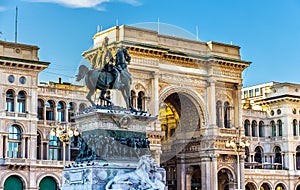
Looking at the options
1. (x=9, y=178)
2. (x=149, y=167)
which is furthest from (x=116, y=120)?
(x=9, y=178)

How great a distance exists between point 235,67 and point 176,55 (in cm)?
744

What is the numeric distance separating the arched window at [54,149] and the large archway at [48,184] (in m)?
2.46

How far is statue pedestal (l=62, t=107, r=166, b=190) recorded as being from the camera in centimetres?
2544

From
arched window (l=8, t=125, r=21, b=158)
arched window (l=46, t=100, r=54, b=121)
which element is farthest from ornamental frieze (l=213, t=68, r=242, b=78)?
arched window (l=8, t=125, r=21, b=158)

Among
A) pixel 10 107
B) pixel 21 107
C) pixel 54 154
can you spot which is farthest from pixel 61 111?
pixel 10 107

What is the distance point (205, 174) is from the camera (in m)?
63.5

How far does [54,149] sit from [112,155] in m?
36.0

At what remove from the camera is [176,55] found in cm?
6228

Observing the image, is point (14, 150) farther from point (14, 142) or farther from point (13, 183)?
point (13, 183)

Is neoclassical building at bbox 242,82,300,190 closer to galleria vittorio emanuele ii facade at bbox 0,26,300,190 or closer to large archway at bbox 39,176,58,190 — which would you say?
galleria vittorio emanuele ii facade at bbox 0,26,300,190

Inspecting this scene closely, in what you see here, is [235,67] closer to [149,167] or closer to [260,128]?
[260,128]

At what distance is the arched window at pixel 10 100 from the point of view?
188 ft

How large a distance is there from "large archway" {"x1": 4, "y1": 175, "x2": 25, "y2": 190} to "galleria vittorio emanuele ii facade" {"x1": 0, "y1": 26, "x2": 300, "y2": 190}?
86 millimetres

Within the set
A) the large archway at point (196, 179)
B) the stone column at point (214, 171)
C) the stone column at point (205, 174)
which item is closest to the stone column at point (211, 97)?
the stone column at point (214, 171)
